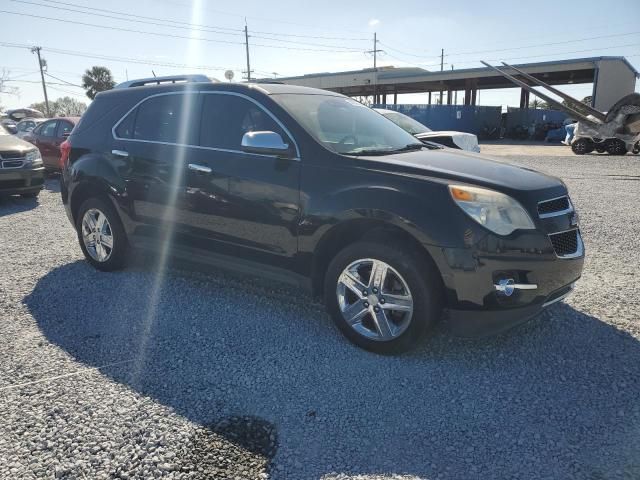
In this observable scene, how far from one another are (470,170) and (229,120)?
2.00m

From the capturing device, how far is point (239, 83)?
4.03 m

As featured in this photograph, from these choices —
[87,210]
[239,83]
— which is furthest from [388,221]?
[87,210]

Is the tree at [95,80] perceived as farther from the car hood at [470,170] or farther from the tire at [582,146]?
the car hood at [470,170]

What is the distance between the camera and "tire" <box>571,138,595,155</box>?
2067cm

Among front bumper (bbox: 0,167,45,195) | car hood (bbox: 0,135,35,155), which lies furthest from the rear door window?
front bumper (bbox: 0,167,45,195)

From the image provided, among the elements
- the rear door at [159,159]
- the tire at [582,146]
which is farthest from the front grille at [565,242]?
the tire at [582,146]

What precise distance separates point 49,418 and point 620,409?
319cm

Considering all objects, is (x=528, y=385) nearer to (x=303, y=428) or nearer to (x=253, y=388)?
(x=303, y=428)

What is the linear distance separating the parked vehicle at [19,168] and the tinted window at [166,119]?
5.82 meters

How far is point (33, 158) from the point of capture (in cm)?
937

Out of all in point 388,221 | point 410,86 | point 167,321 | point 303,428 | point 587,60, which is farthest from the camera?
point 410,86

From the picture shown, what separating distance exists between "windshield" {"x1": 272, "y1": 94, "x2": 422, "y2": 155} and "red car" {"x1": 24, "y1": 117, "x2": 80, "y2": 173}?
10018 mm

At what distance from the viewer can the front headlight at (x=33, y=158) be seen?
9.25 metres

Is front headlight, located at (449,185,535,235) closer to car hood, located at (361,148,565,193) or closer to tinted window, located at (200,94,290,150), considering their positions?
car hood, located at (361,148,565,193)
